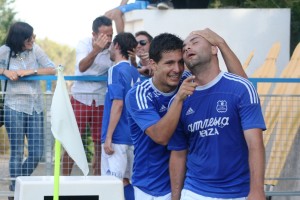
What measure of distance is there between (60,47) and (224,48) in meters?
61.2

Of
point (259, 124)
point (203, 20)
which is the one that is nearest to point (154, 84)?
point (259, 124)

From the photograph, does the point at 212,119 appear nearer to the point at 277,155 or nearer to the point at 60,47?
the point at 277,155

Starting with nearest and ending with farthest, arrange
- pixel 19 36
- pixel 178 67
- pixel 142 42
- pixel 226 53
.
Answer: pixel 178 67, pixel 226 53, pixel 19 36, pixel 142 42

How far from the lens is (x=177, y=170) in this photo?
694 cm

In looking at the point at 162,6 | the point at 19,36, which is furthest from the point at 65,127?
the point at 162,6

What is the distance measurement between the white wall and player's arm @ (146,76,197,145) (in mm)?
7797

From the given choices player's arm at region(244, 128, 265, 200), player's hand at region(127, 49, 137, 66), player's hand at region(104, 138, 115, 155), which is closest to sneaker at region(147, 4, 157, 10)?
player's hand at region(127, 49, 137, 66)

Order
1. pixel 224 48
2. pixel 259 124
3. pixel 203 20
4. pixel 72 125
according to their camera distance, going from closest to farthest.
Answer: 1. pixel 72 125
2. pixel 259 124
3. pixel 224 48
4. pixel 203 20

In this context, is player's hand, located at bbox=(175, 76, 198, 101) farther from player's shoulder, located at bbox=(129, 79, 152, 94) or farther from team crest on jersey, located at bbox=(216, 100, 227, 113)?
player's shoulder, located at bbox=(129, 79, 152, 94)

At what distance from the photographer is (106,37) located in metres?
10.3

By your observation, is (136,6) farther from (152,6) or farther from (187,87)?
(187,87)

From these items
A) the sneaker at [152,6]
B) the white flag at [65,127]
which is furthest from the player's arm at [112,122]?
the sneaker at [152,6]

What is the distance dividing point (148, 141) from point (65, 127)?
4.97 feet

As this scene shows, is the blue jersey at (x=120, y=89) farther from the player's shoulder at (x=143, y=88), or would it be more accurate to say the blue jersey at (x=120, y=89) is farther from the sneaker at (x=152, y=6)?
the sneaker at (x=152, y=6)
